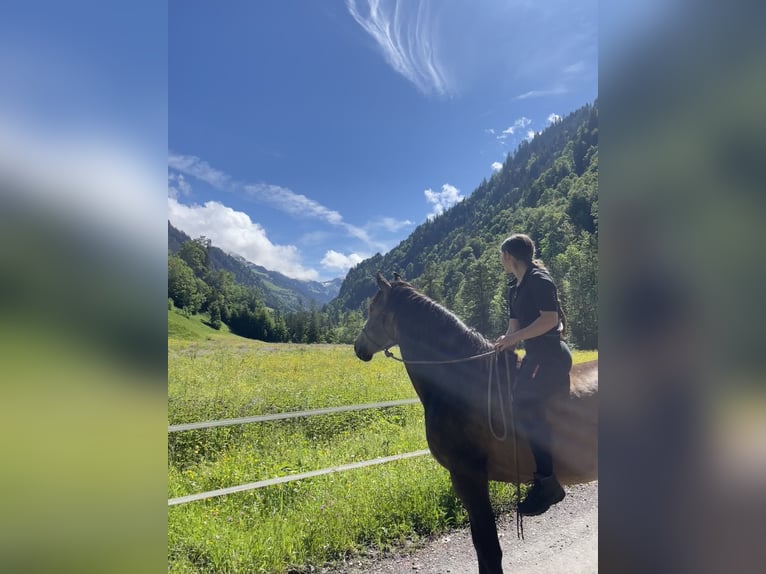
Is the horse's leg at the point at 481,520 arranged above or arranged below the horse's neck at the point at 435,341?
below

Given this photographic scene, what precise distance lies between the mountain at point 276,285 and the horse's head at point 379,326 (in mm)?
2470

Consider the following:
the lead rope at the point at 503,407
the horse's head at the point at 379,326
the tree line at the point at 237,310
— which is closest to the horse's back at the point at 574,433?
the lead rope at the point at 503,407

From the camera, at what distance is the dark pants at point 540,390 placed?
2.54 meters

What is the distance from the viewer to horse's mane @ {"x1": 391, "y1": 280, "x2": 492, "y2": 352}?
2.91 m

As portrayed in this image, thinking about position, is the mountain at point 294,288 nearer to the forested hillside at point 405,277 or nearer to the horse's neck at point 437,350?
the forested hillside at point 405,277

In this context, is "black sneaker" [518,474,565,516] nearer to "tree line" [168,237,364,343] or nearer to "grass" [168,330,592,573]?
"grass" [168,330,592,573]

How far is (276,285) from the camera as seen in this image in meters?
9.04

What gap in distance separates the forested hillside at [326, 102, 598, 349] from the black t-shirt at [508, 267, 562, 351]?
0.45 meters

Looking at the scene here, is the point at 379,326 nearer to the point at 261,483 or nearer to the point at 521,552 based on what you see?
the point at 261,483

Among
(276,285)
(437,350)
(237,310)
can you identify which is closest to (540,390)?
(437,350)
